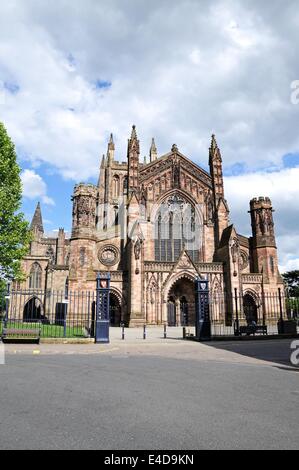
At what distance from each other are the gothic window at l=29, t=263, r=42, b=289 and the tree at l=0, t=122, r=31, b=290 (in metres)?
29.0

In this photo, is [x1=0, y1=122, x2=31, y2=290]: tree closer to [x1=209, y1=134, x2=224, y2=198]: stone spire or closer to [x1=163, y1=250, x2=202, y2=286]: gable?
[x1=163, y1=250, x2=202, y2=286]: gable

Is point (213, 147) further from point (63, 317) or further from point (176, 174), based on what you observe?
point (63, 317)

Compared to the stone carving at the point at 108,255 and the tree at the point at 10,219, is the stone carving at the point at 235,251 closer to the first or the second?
the stone carving at the point at 108,255

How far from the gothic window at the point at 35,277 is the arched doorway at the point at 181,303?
25.9m

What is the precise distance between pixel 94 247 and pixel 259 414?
27.2 metres

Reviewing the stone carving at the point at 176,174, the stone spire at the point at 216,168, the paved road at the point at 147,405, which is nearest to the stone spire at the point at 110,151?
the stone carving at the point at 176,174

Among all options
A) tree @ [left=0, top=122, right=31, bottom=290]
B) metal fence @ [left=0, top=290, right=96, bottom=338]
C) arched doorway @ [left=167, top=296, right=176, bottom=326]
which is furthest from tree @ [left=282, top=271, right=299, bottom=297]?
tree @ [left=0, top=122, right=31, bottom=290]

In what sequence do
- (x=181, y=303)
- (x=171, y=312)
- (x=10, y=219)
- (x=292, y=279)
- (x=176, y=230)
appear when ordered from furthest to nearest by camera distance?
1. (x=292, y=279)
2. (x=176, y=230)
3. (x=181, y=303)
4. (x=171, y=312)
5. (x=10, y=219)

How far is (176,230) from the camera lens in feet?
114

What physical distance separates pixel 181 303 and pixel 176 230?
7511 mm

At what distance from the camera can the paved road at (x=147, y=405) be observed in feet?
12.6

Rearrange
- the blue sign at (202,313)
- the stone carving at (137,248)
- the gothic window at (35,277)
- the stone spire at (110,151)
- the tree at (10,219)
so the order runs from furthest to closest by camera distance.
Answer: the stone spire at (110,151), the gothic window at (35,277), the stone carving at (137,248), the tree at (10,219), the blue sign at (202,313)

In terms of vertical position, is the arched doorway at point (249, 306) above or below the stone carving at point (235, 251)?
below

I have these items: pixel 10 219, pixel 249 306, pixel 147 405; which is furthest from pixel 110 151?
pixel 147 405
